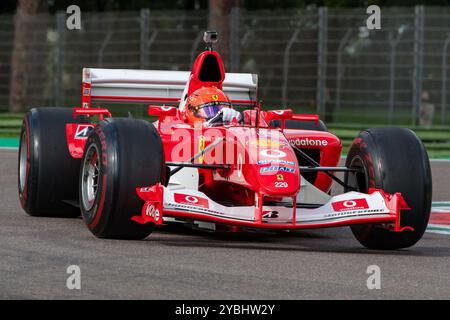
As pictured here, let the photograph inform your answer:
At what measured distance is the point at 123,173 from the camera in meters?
8.52

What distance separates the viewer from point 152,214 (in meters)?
8.35

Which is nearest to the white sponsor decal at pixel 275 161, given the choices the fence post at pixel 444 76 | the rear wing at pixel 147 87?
the rear wing at pixel 147 87

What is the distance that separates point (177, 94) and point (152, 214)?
3.76 meters

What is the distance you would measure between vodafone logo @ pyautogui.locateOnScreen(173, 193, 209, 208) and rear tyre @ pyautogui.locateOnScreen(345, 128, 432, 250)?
1310 mm

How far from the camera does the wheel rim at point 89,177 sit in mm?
9271

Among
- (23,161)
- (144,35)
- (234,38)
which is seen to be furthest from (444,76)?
(23,161)

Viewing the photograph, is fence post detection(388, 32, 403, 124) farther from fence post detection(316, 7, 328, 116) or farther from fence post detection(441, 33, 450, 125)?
fence post detection(316, 7, 328, 116)

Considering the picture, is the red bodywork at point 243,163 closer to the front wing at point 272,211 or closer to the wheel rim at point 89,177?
the front wing at point 272,211

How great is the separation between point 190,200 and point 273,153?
2.33 feet

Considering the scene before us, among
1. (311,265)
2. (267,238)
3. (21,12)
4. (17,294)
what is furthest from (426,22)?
(17,294)

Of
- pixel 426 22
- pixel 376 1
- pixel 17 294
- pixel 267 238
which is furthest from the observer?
pixel 376 1

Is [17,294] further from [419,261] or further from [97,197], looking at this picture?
[419,261]

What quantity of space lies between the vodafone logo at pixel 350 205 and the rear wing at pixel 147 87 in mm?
3420

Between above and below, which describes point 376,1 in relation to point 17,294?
above
